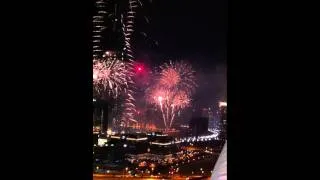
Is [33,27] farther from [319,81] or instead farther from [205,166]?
[205,166]

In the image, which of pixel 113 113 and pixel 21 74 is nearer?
pixel 21 74

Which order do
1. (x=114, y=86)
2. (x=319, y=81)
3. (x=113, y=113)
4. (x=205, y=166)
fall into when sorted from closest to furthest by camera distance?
(x=319, y=81), (x=114, y=86), (x=205, y=166), (x=113, y=113)

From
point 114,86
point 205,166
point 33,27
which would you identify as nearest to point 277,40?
point 33,27

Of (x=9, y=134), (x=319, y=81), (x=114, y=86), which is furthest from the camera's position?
(x=114, y=86)

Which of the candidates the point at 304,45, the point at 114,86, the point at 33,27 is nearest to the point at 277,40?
the point at 304,45

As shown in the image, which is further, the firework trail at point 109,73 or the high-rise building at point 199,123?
the high-rise building at point 199,123

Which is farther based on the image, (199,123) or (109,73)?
(199,123)

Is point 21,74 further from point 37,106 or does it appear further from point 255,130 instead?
point 255,130

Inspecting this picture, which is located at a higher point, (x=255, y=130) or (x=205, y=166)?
(x=255, y=130)

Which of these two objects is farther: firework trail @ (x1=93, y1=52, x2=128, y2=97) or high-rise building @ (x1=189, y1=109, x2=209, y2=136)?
high-rise building @ (x1=189, y1=109, x2=209, y2=136)
